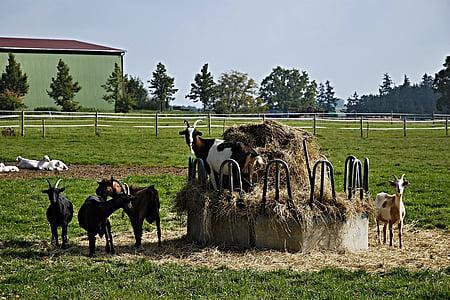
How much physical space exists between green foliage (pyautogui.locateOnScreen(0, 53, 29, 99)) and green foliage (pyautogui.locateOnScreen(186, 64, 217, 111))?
16423 mm

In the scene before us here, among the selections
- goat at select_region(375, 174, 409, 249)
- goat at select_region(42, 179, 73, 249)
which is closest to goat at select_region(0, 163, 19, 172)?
goat at select_region(42, 179, 73, 249)

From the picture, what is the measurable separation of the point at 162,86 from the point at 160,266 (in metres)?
66.4

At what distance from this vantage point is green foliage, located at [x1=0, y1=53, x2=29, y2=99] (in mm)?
64062

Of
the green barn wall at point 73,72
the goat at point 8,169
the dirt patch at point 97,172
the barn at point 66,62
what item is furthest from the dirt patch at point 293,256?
the barn at point 66,62

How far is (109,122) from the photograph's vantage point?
145ft

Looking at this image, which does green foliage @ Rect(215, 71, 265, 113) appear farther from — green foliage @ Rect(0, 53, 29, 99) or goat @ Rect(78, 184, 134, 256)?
goat @ Rect(78, 184, 134, 256)

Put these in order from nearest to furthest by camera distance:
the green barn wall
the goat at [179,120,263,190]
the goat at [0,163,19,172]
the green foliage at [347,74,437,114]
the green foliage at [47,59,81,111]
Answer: the goat at [179,120,263,190] < the goat at [0,163,19,172] < the green foliage at [47,59,81,111] < the green barn wall < the green foliage at [347,74,437,114]

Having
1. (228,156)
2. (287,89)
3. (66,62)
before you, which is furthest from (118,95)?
(228,156)

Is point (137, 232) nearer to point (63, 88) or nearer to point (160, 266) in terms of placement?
point (160, 266)

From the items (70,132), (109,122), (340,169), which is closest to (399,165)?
(340,169)

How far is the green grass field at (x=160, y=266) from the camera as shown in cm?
824

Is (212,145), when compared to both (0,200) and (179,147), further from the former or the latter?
(179,147)

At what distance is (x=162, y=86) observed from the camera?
7525cm

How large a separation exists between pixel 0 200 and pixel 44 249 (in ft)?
17.7
